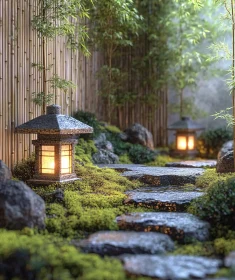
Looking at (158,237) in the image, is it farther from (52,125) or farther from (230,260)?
(52,125)

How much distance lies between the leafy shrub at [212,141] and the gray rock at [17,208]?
7.65 metres

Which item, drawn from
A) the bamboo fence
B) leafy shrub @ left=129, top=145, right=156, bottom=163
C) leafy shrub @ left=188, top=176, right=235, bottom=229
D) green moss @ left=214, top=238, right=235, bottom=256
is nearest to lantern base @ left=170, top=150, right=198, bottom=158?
leafy shrub @ left=129, top=145, right=156, bottom=163

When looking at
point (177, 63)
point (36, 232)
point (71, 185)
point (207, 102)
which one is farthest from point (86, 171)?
point (207, 102)

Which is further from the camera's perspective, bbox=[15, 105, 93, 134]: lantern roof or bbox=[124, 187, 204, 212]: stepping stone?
bbox=[15, 105, 93, 134]: lantern roof

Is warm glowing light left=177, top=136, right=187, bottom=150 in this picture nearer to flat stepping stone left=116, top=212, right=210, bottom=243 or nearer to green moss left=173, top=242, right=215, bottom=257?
flat stepping stone left=116, top=212, right=210, bottom=243

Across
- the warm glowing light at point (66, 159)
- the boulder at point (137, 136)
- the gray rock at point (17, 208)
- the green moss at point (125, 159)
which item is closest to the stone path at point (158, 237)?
the gray rock at point (17, 208)

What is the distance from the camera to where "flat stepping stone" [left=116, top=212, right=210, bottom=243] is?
517 cm

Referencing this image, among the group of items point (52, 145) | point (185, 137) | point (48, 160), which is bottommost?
point (48, 160)

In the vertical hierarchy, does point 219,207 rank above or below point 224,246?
above

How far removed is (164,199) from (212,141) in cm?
628

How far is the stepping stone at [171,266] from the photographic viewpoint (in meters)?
4.17

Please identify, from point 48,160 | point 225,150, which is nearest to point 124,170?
point 48,160

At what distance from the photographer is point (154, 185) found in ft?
24.4

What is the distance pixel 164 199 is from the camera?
6.23m
